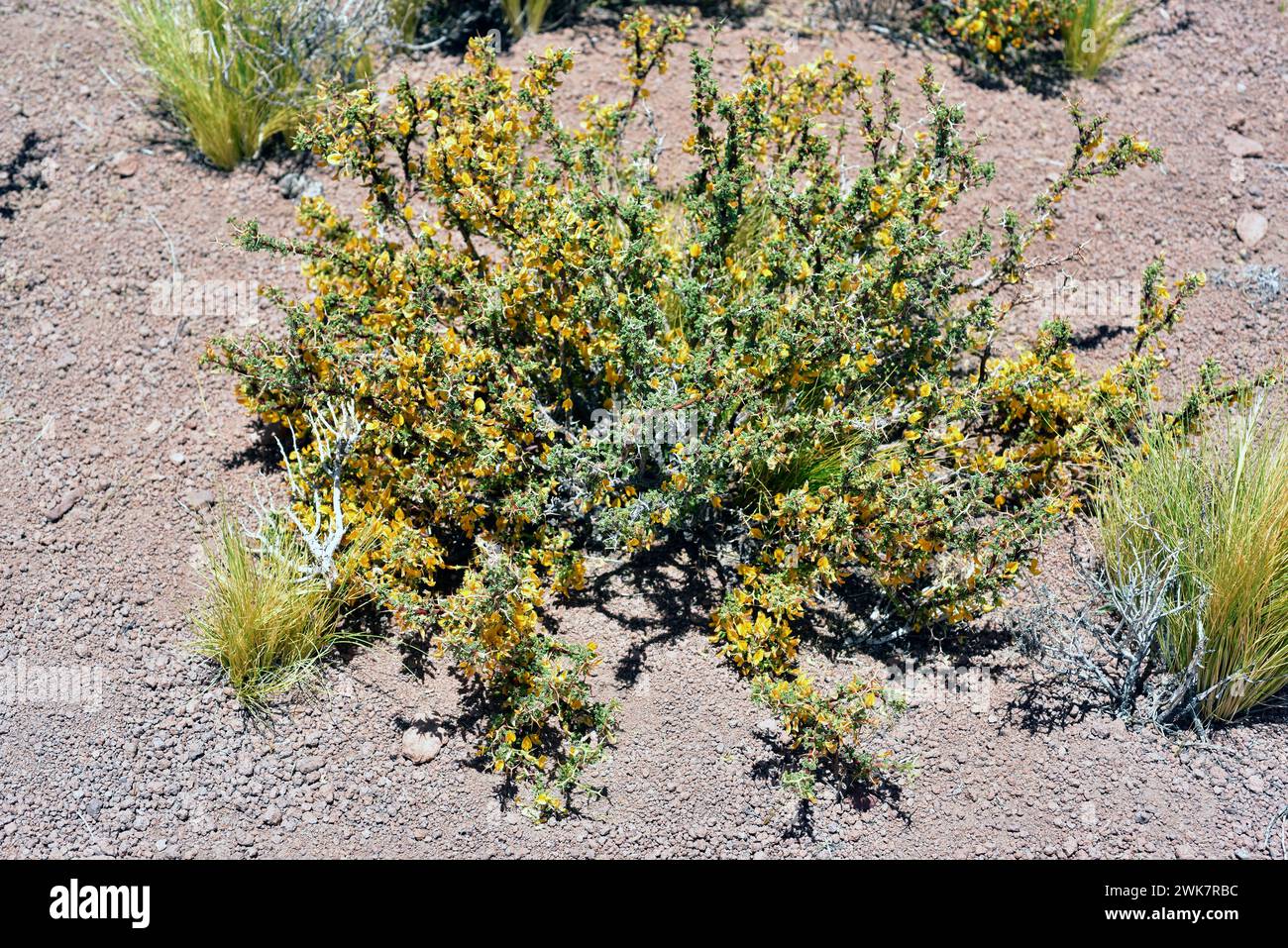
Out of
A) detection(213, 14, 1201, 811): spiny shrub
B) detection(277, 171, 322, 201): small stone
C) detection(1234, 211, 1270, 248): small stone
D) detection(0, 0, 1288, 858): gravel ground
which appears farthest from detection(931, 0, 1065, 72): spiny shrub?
detection(277, 171, 322, 201): small stone

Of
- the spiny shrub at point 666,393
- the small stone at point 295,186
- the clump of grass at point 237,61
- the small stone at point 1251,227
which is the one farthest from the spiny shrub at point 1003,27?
the small stone at point 295,186

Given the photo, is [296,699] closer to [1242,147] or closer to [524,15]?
[524,15]

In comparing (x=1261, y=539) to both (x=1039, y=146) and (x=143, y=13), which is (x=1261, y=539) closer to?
(x=1039, y=146)

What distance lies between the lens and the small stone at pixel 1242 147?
17.4ft

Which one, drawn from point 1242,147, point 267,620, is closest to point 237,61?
point 267,620

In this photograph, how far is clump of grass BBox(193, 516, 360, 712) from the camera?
3379 millimetres

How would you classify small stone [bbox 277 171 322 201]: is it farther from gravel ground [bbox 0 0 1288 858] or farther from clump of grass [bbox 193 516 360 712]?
clump of grass [bbox 193 516 360 712]

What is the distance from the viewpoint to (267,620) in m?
3.36

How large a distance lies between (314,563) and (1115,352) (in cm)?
303

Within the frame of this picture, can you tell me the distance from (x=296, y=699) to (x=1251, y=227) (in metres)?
4.21

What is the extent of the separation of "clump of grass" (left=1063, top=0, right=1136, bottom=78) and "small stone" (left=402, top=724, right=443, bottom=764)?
176 inches

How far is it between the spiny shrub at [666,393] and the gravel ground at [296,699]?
161mm

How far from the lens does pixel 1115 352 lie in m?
4.54

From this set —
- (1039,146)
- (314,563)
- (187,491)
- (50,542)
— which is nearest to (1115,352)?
(1039,146)
